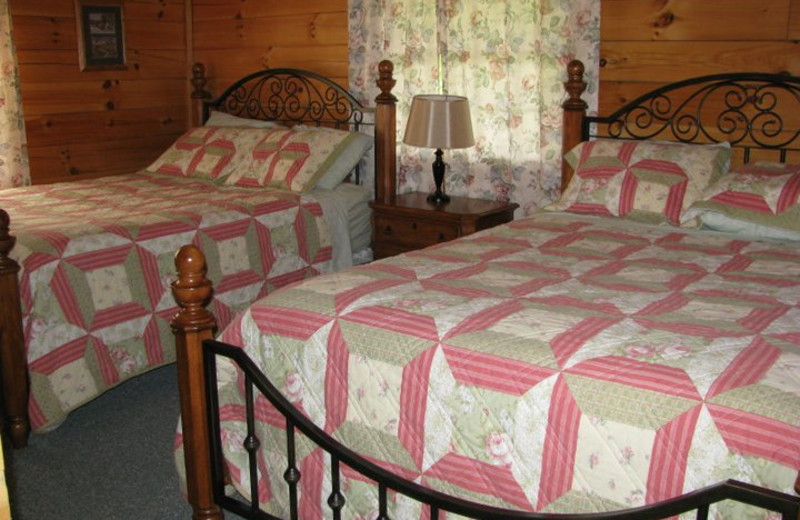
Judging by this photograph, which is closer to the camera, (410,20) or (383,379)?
(383,379)

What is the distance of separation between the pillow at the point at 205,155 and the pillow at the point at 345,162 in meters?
0.45

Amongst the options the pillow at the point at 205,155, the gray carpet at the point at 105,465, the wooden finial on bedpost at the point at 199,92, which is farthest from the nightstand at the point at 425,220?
the wooden finial on bedpost at the point at 199,92

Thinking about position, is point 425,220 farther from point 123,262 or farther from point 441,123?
point 123,262

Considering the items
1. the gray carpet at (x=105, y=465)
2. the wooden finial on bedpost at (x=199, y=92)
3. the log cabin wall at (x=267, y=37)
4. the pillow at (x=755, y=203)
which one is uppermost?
the log cabin wall at (x=267, y=37)

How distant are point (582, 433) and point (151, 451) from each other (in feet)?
5.17

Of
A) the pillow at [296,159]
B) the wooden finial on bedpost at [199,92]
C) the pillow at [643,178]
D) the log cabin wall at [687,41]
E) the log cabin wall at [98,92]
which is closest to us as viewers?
the pillow at [643,178]

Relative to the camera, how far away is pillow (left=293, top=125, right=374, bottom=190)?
12.6ft

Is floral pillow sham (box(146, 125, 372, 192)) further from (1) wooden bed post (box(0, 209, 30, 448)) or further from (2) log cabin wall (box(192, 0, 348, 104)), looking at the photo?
(1) wooden bed post (box(0, 209, 30, 448))

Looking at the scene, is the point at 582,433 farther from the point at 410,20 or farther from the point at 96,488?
the point at 410,20

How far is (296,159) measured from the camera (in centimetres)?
382

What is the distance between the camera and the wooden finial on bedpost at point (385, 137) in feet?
12.9

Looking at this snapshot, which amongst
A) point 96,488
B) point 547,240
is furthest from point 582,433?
point 96,488

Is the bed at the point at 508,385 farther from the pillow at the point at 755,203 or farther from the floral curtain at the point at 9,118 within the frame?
the floral curtain at the point at 9,118

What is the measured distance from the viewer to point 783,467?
4.36 feet
